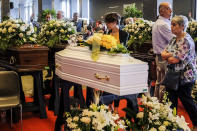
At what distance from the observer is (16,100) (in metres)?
4.19

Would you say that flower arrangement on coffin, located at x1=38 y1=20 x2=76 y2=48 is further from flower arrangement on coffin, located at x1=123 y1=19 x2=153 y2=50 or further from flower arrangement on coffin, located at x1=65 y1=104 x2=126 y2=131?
flower arrangement on coffin, located at x1=65 y1=104 x2=126 y2=131

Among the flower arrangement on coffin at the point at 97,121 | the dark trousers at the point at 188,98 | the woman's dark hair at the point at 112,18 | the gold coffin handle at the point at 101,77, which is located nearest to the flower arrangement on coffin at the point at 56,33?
the woman's dark hair at the point at 112,18

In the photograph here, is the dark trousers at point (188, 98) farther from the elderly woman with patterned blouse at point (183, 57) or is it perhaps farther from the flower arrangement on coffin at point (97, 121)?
the flower arrangement on coffin at point (97, 121)

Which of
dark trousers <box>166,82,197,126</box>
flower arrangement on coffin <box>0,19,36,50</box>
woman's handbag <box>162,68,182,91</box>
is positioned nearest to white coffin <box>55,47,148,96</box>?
woman's handbag <box>162,68,182,91</box>

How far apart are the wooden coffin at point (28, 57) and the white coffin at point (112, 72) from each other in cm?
A: 173

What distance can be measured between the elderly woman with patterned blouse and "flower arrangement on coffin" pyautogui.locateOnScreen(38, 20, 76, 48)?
226 centimetres

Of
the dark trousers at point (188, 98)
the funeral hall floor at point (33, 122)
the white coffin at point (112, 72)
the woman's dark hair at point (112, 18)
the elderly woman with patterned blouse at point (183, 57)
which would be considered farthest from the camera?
the funeral hall floor at point (33, 122)

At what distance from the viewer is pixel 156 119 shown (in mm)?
2559

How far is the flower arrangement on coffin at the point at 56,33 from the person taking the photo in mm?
5613

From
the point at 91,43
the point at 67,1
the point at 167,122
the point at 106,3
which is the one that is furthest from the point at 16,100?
the point at 67,1

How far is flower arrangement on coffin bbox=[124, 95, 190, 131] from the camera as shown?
2.52 metres

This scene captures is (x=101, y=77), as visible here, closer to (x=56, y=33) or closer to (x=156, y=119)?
(x=156, y=119)

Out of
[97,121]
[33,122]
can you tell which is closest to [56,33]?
[33,122]

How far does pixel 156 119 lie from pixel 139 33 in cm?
360
